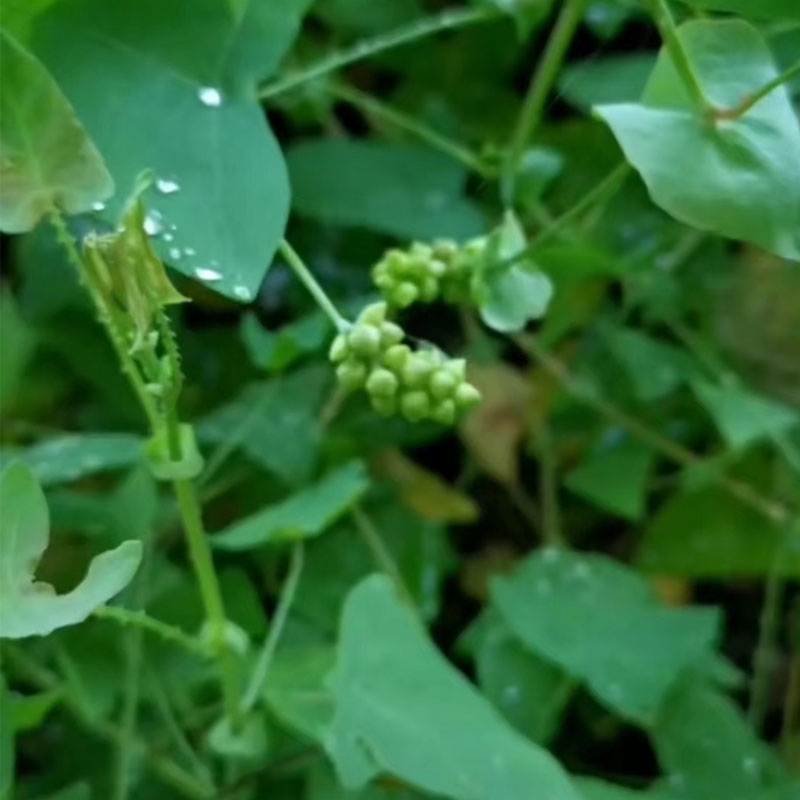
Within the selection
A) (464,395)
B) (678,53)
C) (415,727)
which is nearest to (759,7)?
(678,53)

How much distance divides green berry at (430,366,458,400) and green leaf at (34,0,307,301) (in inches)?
2.3

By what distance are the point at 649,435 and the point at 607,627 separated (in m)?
0.13

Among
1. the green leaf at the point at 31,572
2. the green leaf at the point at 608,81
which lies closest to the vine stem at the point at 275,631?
the green leaf at the point at 31,572

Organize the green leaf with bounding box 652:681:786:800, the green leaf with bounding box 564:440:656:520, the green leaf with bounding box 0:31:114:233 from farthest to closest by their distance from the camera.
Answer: the green leaf with bounding box 564:440:656:520, the green leaf with bounding box 652:681:786:800, the green leaf with bounding box 0:31:114:233

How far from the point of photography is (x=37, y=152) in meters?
0.43

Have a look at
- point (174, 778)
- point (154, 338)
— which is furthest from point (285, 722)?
point (154, 338)

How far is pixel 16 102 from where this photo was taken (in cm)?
42

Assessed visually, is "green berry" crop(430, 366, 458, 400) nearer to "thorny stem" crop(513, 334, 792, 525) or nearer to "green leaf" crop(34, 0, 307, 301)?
"green leaf" crop(34, 0, 307, 301)

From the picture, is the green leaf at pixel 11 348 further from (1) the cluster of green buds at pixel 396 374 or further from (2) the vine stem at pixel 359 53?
(1) the cluster of green buds at pixel 396 374

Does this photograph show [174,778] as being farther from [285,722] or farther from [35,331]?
[35,331]

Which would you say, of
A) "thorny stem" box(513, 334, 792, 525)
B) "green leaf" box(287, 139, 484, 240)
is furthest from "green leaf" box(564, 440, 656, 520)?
"green leaf" box(287, 139, 484, 240)

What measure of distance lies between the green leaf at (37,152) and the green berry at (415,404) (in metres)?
0.10

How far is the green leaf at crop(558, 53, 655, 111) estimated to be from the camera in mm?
750

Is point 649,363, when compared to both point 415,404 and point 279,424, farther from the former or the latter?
point 415,404
